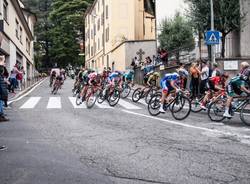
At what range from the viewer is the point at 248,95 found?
11586 mm

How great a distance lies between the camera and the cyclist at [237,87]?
11.5 meters

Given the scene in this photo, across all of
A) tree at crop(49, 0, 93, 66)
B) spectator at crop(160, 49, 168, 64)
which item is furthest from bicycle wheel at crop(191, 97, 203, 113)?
tree at crop(49, 0, 93, 66)

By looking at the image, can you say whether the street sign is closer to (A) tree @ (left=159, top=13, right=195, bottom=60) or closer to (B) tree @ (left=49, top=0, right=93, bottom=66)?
(A) tree @ (left=159, top=13, right=195, bottom=60)

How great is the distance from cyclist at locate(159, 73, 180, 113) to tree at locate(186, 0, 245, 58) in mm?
11917

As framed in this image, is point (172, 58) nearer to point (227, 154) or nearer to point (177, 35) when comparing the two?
point (177, 35)

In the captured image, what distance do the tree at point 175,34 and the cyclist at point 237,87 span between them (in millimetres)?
19035

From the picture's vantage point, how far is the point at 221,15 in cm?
2412

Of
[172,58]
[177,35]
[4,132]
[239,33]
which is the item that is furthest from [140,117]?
[177,35]

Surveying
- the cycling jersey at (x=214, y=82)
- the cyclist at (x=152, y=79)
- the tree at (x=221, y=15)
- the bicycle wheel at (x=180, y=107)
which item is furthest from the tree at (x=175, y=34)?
the bicycle wheel at (x=180, y=107)

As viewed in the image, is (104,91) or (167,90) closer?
(167,90)

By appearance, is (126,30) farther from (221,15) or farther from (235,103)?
(235,103)

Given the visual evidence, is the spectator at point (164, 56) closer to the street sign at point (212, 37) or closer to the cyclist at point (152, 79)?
the cyclist at point (152, 79)

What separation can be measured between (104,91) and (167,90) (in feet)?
18.3

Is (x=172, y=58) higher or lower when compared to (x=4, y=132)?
higher
